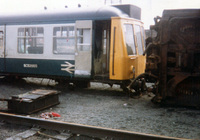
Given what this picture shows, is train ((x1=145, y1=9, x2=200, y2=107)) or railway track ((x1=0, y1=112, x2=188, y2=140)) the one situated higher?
train ((x1=145, y1=9, x2=200, y2=107))

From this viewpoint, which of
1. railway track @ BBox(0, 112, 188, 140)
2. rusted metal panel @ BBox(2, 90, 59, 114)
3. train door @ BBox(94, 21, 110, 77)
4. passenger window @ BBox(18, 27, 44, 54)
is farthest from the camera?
passenger window @ BBox(18, 27, 44, 54)

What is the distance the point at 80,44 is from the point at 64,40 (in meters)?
0.78

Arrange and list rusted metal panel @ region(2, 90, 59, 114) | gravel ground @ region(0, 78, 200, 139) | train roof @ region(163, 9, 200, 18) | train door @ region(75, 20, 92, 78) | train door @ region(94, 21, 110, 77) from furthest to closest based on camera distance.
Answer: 1. train door @ region(94, 21, 110, 77)
2. train door @ region(75, 20, 92, 78)
3. train roof @ region(163, 9, 200, 18)
4. rusted metal panel @ region(2, 90, 59, 114)
5. gravel ground @ region(0, 78, 200, 139)

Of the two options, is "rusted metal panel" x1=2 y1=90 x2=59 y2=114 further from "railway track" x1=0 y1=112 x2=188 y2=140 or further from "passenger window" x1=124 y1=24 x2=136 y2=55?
"passenger window" x1=124 y1=24 x2=136 y2=55

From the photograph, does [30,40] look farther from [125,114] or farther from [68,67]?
[125,114]

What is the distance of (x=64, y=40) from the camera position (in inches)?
386

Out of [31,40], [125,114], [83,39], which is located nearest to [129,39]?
[83,39]

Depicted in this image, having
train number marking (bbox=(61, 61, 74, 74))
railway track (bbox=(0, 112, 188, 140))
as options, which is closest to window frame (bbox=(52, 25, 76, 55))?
train number marking (bbox=(61, 61, 74, 74))

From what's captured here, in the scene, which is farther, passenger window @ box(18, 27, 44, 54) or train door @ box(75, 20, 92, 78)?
passenger window @ box(18, 27, 44, 54)

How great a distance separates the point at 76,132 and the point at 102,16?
5.31 m

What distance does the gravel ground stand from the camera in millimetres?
5355

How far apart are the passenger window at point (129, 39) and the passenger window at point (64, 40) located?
207 centimetres

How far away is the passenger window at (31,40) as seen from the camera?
1030 centimetres

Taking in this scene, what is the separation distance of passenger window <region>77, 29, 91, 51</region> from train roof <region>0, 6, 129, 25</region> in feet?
1.71
